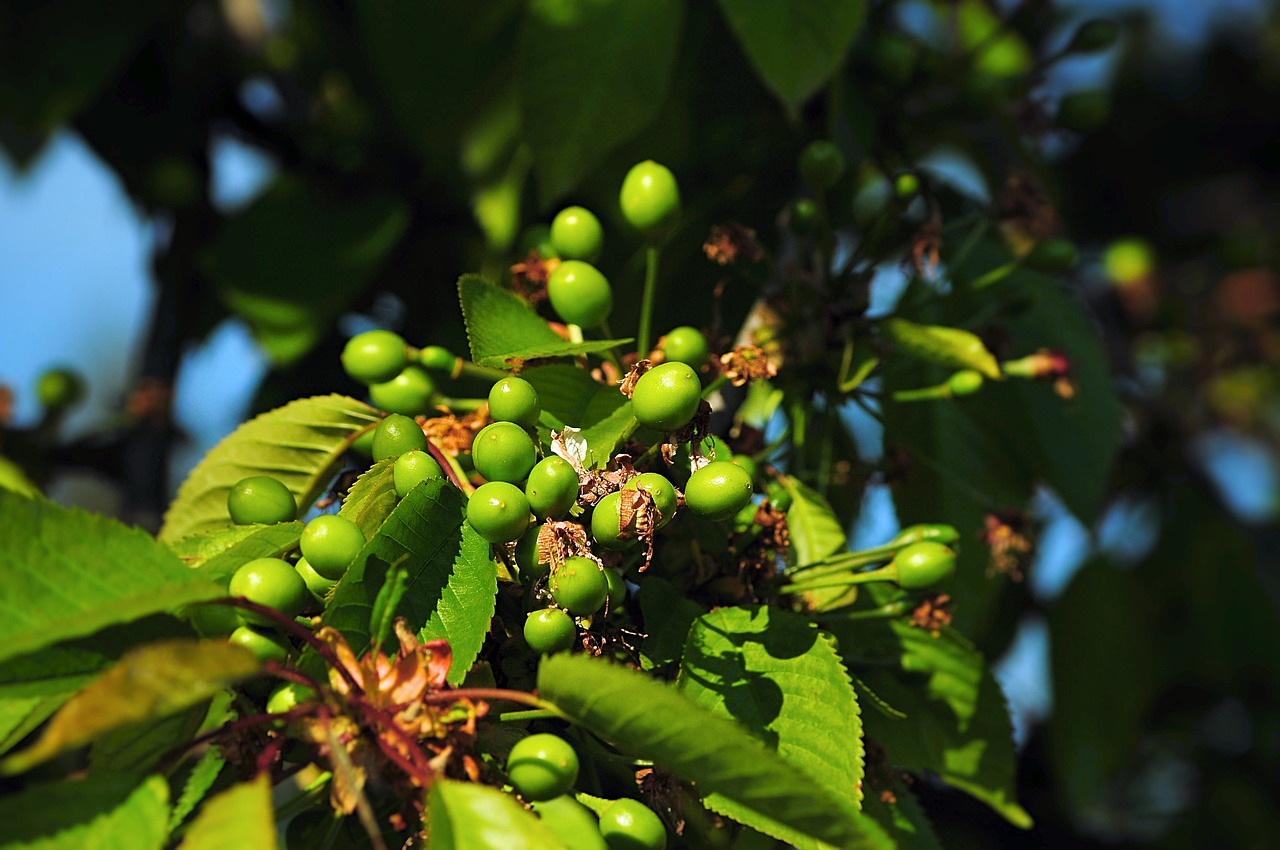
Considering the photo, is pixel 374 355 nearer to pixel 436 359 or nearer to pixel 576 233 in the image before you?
pixel 436 359

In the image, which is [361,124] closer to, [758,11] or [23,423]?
[23,423]

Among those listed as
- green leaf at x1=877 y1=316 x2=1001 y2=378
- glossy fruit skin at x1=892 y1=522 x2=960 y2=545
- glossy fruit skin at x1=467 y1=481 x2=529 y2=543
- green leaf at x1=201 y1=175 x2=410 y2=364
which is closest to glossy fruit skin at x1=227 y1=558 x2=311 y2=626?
glossy fruit skin at x1=467 y1=481 x2=529 y2=543

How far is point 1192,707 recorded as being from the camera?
290 centimetres

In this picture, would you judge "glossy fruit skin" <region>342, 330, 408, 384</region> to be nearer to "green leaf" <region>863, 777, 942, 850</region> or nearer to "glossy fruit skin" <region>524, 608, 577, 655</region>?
"glossy fruit skin" <region>524, 608, 577, 655</region>

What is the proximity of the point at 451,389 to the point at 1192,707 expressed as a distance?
2293 millimetres

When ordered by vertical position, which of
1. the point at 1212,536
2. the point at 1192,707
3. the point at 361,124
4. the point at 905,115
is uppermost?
the point at 361,124

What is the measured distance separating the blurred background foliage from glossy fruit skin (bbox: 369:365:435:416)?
26 centimetres

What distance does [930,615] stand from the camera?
114 centimetres

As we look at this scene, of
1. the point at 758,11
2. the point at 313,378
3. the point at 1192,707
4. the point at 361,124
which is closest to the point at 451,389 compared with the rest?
the point at 758,11

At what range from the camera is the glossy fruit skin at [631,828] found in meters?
0.83

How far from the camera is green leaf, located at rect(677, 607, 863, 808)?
901mm

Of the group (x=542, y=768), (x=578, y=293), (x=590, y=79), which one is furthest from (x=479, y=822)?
(x=590, y=79)

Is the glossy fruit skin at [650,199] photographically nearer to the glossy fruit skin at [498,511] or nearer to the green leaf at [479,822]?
the glossy fruit skin at [498,511]

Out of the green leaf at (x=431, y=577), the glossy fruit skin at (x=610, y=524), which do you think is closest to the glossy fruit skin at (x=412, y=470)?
the green leaf at (x=431, y=577)
